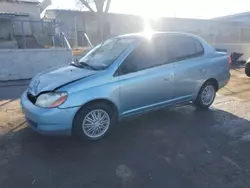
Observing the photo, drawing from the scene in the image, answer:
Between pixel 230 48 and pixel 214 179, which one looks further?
pixel 230 48

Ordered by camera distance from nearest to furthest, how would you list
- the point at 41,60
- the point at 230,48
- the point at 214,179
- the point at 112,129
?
the point at 214,179, the point at 112,129, the point at 41,60, the point at 230,48

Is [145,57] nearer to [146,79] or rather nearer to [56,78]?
[146,79]

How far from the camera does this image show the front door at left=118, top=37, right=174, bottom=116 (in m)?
4.33

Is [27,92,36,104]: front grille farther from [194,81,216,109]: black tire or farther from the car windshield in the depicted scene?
[194,81,216,109]: black tire

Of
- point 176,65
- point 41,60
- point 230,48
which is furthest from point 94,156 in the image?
point 230,48

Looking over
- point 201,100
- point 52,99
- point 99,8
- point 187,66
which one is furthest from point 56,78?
point 99,8

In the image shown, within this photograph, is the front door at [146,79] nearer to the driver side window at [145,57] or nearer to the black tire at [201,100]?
the driver side window at [145,57]

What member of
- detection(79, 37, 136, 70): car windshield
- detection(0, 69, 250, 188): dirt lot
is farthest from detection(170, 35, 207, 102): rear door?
detection(79, 37, 136, 70): car windshield

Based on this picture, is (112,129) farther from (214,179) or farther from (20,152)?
(214,179)

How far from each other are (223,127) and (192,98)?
3.08 feet

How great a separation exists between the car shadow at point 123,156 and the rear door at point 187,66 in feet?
2.20

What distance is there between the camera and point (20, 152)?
3.86m

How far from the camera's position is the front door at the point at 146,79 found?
14.2 feet

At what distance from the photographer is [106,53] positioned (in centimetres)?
478
